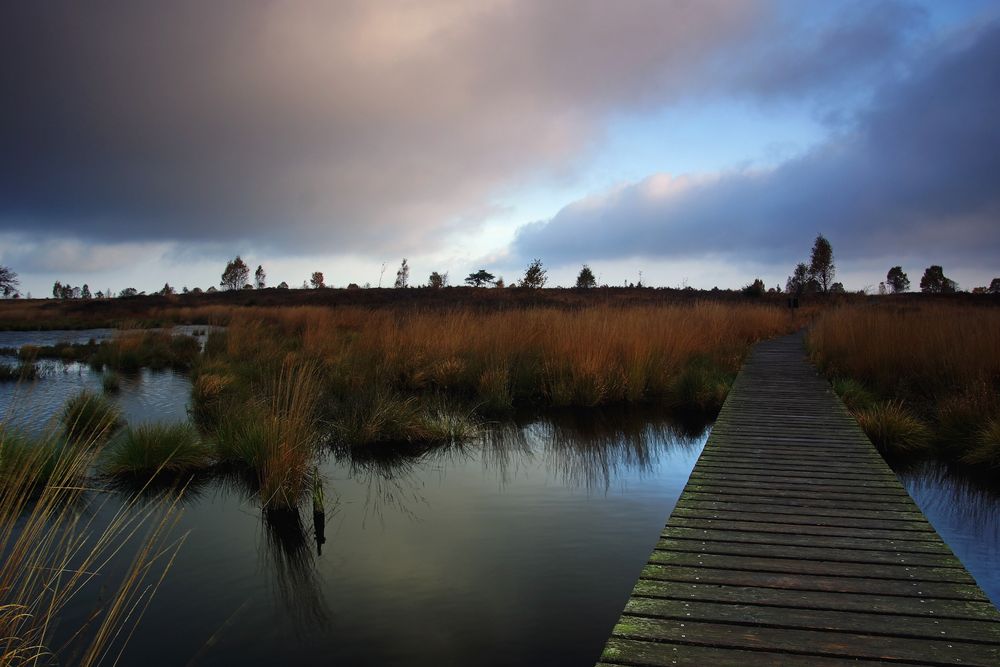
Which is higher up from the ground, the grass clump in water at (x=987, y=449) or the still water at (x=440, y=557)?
the grass clump in water at (x=987, y=449)

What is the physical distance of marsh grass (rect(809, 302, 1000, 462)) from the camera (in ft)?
24.0

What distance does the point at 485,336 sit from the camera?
12.5 metres

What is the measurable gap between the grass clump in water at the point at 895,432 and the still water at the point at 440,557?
1.62ft

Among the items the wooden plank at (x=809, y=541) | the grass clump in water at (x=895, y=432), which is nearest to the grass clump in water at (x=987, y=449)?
the grass clump in water at (x=895, y=432)

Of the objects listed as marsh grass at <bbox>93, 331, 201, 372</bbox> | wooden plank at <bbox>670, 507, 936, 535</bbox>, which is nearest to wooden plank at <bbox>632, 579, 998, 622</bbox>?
wooden plank at <bbox>670, 507, 936, 535</bbox>

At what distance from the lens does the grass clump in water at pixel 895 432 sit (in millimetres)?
7156

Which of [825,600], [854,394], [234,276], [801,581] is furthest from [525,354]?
[234,276]

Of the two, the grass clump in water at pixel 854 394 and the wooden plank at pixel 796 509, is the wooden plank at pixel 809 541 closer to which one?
the wooden plank at pixel 796 509

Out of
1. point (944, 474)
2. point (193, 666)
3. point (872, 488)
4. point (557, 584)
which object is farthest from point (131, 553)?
point (944, 474)

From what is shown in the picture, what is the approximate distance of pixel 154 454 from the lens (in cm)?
645

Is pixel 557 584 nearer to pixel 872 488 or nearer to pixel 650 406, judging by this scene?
pixel 872 488

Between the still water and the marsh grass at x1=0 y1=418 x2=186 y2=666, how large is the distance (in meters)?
0.18

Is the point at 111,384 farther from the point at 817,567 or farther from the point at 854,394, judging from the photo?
the point at 854,394

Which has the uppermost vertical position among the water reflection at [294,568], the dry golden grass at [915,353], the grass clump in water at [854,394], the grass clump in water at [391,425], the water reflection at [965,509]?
the dry golden grass at [915,353]
